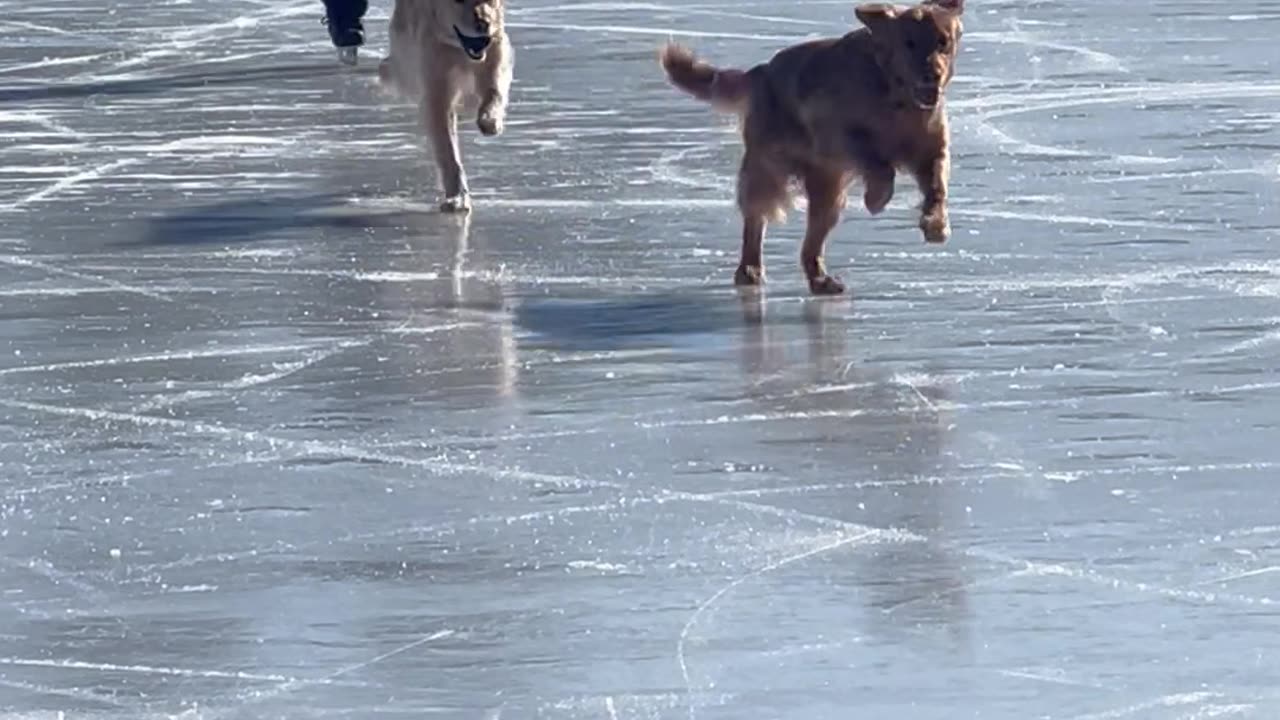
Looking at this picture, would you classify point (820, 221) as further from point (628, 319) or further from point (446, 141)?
point (446, 141)

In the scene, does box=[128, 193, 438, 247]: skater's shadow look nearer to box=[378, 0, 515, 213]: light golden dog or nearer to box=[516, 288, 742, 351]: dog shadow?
box=[378, 0, 515, 213]: light golden dog

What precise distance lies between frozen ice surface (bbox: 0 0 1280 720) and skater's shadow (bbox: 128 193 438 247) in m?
0.03

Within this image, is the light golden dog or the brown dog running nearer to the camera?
the brown dog running

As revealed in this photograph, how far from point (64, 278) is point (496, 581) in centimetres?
475

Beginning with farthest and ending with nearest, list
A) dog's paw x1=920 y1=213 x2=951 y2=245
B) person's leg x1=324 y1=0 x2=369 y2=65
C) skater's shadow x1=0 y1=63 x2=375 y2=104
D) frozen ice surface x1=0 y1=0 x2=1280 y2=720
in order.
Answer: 1. person's leg x1=324 y1=0 x2=369 y2=65
2. skater's shadow x1=0 y1=63 x2=375 y2=104
3. dog's paw x1=920 y1=213 x2=951 y2=245
4. frozen ice surface x1=0 y1=0 x2=1280 y2=720

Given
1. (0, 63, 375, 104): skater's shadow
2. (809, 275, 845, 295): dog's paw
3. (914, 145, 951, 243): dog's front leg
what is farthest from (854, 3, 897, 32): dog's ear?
(0, 63, 375, 104): skater's shadow

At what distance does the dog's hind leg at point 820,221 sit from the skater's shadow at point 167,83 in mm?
6852

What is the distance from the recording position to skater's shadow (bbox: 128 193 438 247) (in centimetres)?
1276

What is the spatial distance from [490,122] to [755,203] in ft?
8.03

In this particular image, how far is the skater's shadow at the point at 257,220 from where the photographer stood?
41.9 ft

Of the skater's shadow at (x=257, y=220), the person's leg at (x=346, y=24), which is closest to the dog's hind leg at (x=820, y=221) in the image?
the skater's shadow at (x=257, y=220)

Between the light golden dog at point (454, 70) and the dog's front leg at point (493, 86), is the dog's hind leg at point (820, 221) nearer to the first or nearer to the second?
the light golden dog at point (454, 70)

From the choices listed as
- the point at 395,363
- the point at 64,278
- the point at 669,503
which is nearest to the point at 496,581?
the point at 669,503

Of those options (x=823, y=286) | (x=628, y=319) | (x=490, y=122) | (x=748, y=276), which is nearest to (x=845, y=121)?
(x=823, y=286)
